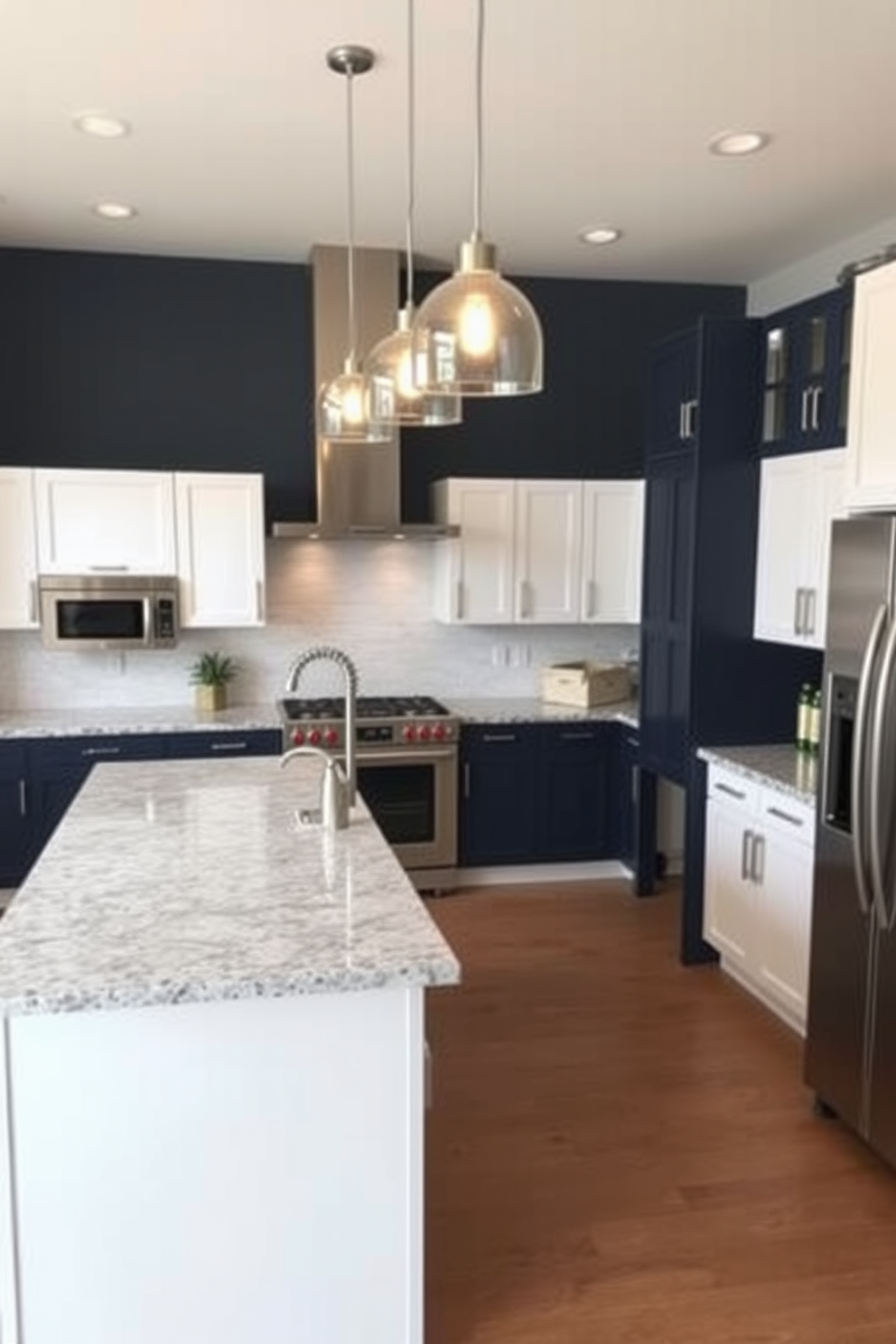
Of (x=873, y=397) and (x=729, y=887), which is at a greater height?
(x=873, y=397)

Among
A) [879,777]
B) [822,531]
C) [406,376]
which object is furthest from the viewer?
[822,531]

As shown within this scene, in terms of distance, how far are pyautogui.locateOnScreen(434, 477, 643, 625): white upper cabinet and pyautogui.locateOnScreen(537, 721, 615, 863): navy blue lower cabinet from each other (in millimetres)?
623

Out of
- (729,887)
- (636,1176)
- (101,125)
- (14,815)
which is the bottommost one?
(636,1176)

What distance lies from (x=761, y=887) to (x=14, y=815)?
328 centimetres

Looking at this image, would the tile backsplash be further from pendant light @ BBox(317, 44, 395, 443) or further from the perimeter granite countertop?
pendant light @ BBox(317, 44, 395, 443)

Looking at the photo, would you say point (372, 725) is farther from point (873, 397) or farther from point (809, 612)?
point (873, 397)

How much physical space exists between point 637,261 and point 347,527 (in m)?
Answer: 1.97

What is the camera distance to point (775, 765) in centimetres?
388

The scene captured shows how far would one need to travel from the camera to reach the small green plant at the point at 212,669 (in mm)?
5180

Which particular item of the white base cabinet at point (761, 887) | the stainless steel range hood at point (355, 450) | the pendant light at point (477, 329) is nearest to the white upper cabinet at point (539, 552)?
the stainless steel range hood at point (355, 450)

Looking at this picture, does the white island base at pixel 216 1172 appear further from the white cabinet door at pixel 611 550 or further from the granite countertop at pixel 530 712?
the white cabinet door at pixel 611 550

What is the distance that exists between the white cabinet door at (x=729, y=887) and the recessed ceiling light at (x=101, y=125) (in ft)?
10.7

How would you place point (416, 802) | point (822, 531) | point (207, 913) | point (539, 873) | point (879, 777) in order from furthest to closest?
point (539, 873), point (416, 802), point (822, 531), point (879, 777), point (207, 913)

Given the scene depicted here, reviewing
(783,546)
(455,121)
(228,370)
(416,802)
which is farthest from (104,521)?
(783,546)
